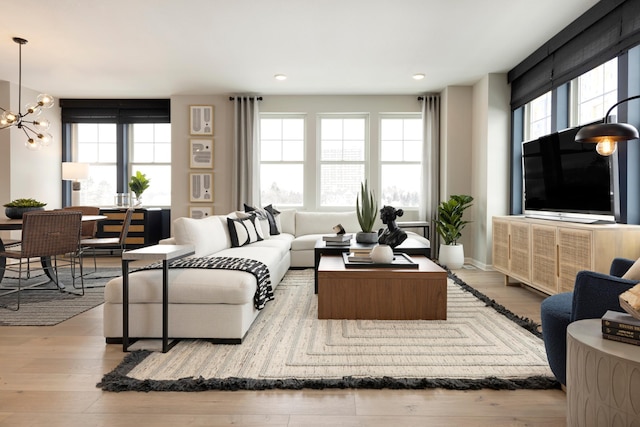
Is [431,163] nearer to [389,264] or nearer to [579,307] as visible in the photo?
[389,264]

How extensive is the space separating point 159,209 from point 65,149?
78.2 inches

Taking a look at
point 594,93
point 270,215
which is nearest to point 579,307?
point 594,93

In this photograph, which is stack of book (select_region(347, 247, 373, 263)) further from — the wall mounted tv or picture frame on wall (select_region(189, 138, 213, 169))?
picture frame on wall (select_region(189, 138, 213, 169))

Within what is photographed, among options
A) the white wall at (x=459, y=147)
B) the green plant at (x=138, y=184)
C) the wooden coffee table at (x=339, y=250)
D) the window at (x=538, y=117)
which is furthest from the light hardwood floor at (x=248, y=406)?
the green plant at (x=138, y=184)

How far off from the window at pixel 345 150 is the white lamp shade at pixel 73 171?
3.64m

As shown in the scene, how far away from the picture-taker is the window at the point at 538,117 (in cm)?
471

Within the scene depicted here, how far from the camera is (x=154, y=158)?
7051 mm

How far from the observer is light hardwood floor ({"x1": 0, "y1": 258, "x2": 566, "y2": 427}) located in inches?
66.0

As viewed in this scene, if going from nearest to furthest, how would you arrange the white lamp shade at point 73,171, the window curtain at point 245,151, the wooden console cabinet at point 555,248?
the wooden console cabinet at point 555,248 → the white lamp shade at point 73,171 → the window curtain at point 245,151

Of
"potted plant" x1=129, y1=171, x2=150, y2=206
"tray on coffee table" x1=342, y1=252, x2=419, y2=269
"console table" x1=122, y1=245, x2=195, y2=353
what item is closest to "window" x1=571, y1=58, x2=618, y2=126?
"tray on coffee table" x1=342, y1=252, x2=419, y2=269

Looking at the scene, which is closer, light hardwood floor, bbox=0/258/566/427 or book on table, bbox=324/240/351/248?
light hardwood floor, bbox=0/258/566/427

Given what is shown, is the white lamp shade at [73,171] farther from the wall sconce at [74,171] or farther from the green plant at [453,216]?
the green plant at [453,216]

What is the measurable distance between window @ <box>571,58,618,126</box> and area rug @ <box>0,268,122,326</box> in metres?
4.63

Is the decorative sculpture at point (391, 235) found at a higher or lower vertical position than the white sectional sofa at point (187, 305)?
higher
